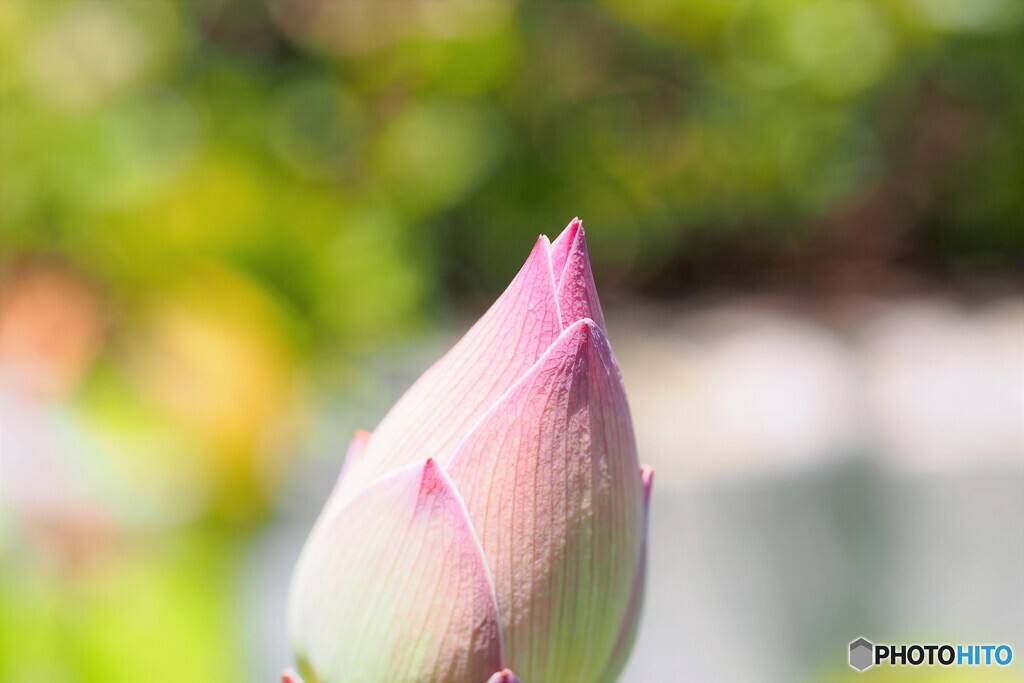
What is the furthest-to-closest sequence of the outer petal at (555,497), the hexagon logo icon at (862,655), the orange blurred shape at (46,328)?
1. the orange blurred shape at (46,328)
2. the hexagon logo icon at (862,655)
3. the outer petal at (555,497)

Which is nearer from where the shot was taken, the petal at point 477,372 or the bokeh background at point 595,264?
the petal at point 477,372

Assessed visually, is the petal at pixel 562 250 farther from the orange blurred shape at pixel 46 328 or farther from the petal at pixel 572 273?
the orange blurred shape at pixel 46 328

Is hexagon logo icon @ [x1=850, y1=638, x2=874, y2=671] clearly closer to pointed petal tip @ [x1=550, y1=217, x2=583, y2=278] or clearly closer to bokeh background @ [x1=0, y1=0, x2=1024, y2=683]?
pointed petal tip @ [x1=550, y1=217, x2=583, y2=278]

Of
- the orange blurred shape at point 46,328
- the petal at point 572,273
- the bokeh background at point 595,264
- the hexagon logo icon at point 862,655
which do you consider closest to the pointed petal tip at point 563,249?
the petal at point 572,273

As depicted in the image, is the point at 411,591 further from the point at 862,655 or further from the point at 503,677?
the point at 862,655

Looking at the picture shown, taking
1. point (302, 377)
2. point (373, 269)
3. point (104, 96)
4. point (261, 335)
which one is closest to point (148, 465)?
point (261, 335)

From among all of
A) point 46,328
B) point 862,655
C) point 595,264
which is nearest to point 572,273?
point 862,655

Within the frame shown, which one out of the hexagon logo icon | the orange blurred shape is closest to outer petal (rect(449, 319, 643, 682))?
the hexagon logo icon
